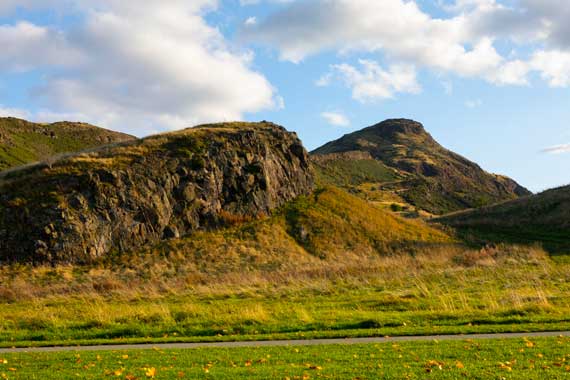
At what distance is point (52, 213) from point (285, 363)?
32.2 metres

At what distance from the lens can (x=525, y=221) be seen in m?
63.4

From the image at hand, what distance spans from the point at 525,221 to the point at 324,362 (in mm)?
61171

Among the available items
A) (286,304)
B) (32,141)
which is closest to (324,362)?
(286,304)

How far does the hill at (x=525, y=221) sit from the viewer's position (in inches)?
2088

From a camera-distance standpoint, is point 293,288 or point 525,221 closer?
point 293,288

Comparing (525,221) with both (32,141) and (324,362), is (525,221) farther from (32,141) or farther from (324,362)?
(32,141)

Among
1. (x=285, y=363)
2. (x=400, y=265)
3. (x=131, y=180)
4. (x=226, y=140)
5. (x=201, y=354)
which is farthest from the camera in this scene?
(x=226, y=140)

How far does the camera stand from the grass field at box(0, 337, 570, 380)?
361 inches

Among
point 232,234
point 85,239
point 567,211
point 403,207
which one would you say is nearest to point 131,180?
point 85,239

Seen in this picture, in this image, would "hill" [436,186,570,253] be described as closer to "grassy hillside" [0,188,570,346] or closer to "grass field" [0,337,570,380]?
"grassy hillside" [0,188,570,346]

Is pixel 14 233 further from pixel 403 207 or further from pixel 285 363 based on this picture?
pixel 403 207

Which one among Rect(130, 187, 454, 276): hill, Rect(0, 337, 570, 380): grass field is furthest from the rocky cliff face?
Rect(0, 337, 570, 380): grass field

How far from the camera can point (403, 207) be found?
115750mm

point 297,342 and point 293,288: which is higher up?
point 293,288
